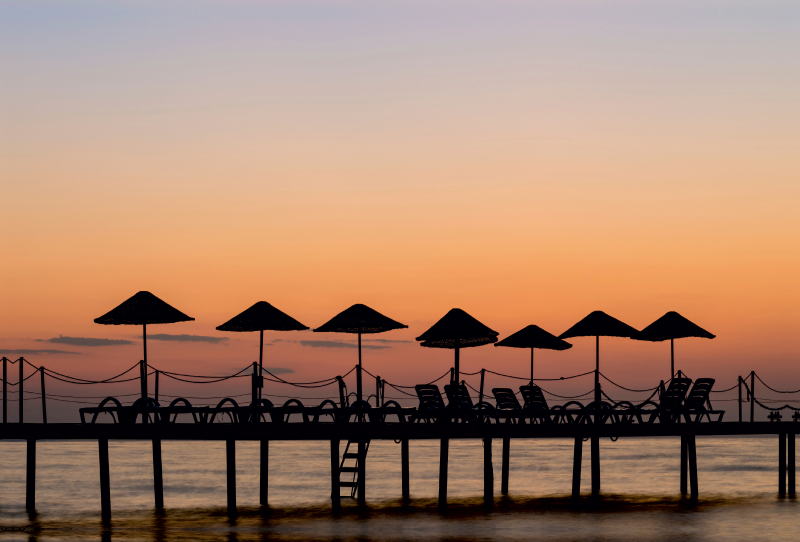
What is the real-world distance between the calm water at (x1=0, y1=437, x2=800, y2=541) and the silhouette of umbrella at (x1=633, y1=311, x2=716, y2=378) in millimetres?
4858

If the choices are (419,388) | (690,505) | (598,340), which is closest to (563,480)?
(690,505)

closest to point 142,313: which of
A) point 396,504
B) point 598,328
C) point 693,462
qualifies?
point 396,504

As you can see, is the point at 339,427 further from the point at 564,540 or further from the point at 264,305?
the point at 564,540

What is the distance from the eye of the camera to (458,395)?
21859mm

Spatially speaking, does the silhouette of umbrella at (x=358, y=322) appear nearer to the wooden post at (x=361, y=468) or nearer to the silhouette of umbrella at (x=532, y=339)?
the wooden post at (x=361, y=468)

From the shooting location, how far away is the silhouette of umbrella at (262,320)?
21.9 meters

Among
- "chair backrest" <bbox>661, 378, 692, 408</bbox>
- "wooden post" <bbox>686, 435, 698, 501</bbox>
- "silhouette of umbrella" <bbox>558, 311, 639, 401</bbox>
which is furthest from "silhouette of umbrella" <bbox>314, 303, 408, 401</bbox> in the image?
"wooden post" <bbox>686, 435, 698, 501</bbox>

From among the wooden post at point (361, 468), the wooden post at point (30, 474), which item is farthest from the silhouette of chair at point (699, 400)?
the wooden post at point (30, 474)

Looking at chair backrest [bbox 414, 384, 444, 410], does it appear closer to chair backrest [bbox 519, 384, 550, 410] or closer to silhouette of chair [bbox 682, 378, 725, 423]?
chair backrest [bbox 519, 384, 550, 410]

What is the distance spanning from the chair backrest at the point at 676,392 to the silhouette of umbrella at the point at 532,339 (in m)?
3.67

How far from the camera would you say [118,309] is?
2147 cm

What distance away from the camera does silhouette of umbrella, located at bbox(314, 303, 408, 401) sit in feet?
72.6

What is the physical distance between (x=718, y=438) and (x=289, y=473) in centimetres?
6294

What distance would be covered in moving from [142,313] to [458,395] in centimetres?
784
